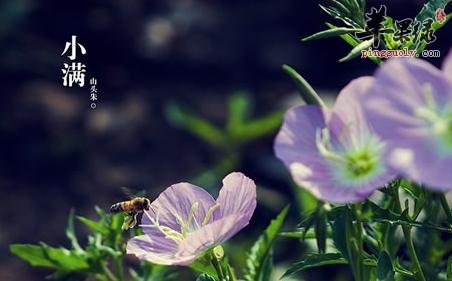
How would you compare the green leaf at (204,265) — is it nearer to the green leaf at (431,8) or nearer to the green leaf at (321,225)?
the green leaf at (321,225)

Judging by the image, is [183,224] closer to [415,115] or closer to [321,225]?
[321,225]

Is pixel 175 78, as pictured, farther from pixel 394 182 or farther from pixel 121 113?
pixel 394 182

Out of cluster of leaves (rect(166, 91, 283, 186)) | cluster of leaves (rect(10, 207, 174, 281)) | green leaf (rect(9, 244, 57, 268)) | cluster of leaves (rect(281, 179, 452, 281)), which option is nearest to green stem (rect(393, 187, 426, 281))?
cluster of leaves (rect(281, 179, 452, 281))

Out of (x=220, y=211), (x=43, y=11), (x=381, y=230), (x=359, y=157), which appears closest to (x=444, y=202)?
(x=359, y=157)
